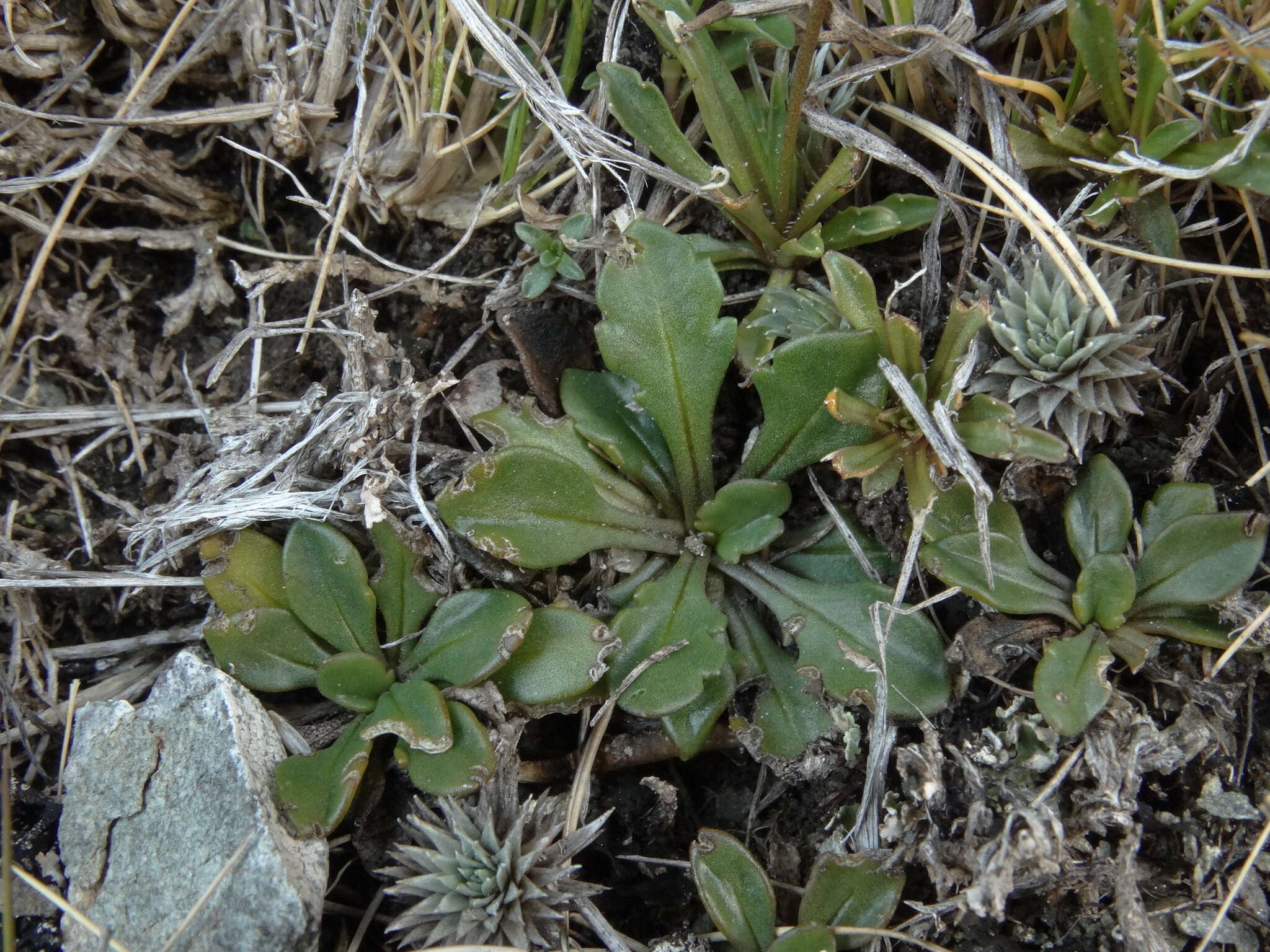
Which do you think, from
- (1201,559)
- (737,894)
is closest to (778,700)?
(737,894)

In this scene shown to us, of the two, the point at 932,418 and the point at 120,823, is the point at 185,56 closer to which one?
the point at 120,823

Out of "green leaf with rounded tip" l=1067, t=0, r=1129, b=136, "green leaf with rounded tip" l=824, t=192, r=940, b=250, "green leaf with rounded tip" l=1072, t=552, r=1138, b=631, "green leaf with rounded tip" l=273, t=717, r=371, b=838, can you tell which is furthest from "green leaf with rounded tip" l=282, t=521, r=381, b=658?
"green leaf with rounded tip" l=1067, t=0, r=1129, b=136

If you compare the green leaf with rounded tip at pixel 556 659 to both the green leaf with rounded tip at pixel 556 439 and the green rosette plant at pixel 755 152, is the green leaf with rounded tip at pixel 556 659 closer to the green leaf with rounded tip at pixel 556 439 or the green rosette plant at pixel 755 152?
the green leaf with rounded tip at pixel 556 439

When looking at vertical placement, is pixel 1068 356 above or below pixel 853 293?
below

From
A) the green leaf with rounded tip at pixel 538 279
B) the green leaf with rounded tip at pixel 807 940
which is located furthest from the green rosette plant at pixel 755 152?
the green leaf with rounded tip at pixel 807 940

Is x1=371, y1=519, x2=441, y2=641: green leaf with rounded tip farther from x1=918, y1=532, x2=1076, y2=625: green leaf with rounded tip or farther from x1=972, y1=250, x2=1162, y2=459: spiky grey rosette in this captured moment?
x1=972, y1=250, x2=1162, y2=459: spiky grey rosette

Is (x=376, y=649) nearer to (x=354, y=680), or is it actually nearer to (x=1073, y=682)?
(x=354, y=680)

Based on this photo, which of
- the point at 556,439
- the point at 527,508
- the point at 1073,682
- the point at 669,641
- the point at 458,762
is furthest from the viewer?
the point at 556,439
